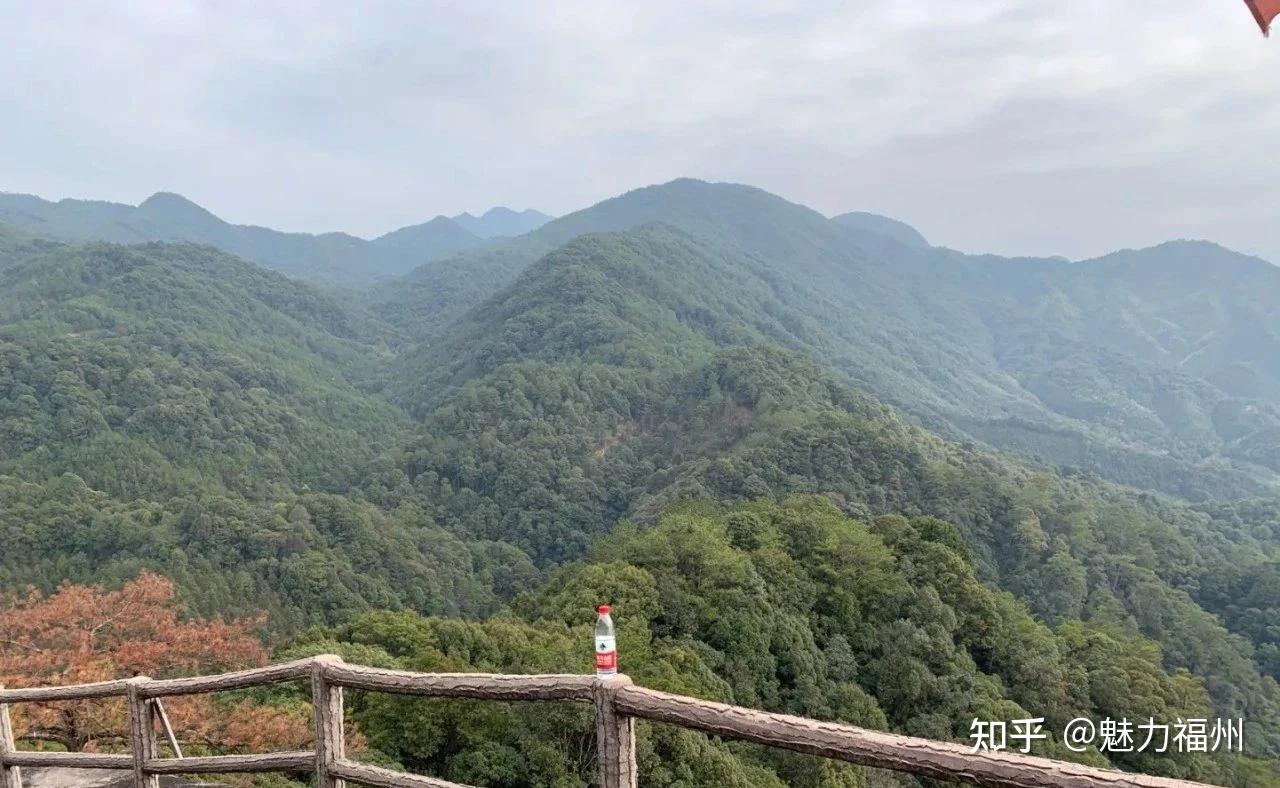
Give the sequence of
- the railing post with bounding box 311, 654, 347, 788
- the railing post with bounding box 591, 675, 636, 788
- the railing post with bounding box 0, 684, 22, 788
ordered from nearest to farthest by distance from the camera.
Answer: the railing post with bounding box 591, 675, 636, 788, the railing post with bounding box 311, 654, 347, 788, the railing post with bounding box 0, 684, 22, 788

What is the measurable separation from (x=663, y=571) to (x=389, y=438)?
70.7 m

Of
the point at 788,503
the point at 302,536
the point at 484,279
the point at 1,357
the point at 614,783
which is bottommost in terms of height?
the point at 302,536

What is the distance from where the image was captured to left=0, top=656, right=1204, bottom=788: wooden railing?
1926 millimetres

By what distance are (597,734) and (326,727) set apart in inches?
54.2

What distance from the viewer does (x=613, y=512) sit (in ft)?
216

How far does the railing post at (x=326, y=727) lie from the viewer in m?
3.11

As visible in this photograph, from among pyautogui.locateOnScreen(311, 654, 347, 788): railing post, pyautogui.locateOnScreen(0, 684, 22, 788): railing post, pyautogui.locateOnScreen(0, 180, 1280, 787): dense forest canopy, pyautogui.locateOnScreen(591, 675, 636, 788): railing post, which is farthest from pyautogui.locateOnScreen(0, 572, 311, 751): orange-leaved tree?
pyautogui.locateOnScreen(591, 675, 636, 788): railing post

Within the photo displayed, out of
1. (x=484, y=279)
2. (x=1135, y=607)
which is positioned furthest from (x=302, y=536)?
(x=484, y=279)

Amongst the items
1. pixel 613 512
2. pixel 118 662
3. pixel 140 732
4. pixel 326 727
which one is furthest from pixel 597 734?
pixel 613 512

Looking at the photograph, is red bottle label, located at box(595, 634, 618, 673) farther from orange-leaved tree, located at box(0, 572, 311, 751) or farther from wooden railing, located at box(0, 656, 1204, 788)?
orange-leaved tree, located at box(0, 572, 311, 751)

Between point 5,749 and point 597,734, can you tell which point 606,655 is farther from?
point 5,749

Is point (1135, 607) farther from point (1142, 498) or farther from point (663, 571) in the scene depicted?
point (663, 571)

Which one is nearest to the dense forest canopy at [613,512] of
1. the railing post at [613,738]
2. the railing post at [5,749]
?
the railing post at [5,749]

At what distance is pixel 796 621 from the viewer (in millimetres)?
23625
